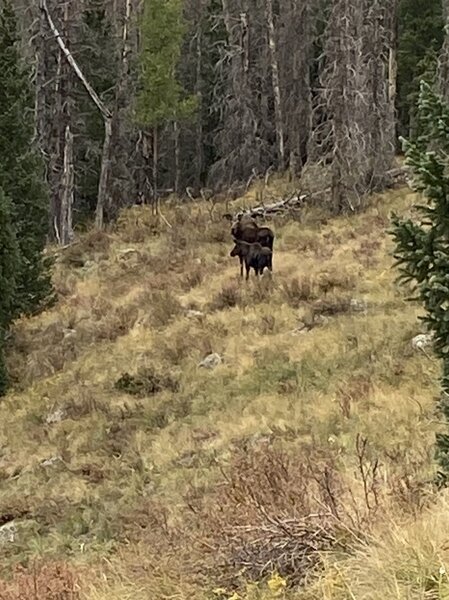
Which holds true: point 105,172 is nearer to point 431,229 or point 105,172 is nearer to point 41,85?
point 41,85

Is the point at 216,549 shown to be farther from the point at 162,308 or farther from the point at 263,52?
the point at 263,52

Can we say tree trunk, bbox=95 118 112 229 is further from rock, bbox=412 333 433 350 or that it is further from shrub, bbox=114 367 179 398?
rock, bbox=412 333 433 350

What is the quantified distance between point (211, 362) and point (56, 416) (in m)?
2.43

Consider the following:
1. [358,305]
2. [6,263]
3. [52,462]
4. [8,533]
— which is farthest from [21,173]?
[8,533]

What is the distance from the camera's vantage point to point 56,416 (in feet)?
41.9

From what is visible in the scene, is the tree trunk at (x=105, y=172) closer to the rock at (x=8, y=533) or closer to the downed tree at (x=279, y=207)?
the downed tree at (x=279, y=207)

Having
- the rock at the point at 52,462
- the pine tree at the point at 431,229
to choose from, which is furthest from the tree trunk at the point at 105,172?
the pine tree at the point at 431,229

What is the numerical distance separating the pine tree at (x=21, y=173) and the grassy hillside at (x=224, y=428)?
91cm

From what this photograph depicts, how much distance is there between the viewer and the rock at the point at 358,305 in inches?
580

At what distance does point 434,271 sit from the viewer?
17.8ft

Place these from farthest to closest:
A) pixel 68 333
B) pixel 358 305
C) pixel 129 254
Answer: pixel 129 254
pixel 68 333
pixel 358 305

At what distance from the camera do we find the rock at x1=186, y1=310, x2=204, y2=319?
627 inches

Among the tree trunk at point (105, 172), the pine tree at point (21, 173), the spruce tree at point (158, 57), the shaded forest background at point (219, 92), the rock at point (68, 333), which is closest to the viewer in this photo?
the rock at point (68, 333)

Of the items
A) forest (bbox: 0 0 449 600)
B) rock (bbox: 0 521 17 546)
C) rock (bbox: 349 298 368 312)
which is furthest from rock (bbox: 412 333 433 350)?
rock (bbox: 0 521 17 546)
